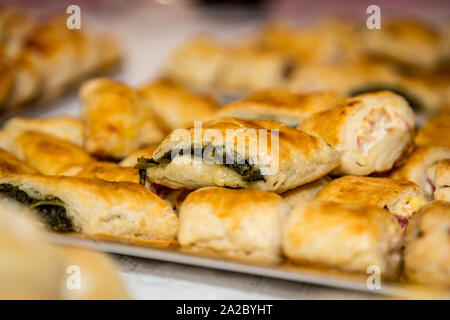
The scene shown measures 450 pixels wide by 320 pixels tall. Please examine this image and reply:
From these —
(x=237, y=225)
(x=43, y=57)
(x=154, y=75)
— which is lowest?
(x=237, y=225)

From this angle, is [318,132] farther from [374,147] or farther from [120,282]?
[120,282]

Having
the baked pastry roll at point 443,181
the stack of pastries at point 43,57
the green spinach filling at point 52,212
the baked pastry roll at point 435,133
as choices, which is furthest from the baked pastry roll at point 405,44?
the green spinach filling at point 52,212

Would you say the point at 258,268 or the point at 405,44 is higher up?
the point at 405,44

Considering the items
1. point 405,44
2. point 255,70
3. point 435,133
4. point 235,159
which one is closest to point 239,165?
point 235,159

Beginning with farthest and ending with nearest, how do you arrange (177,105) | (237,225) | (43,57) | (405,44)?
(405,44) → (43,57) → (177,105) → (237,225)

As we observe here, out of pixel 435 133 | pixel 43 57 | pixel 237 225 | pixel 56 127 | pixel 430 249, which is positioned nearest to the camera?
pixel 430 249

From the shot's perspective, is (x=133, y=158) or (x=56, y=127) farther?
(x=56, y=127)

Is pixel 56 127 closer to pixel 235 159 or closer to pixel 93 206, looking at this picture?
pixel 93 206
